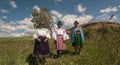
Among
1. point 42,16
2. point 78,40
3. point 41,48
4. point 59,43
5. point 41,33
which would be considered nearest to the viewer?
point 41,48

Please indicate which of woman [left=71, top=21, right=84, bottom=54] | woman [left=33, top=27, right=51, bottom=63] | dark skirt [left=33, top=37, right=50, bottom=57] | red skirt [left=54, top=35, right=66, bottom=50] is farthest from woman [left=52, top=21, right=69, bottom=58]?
dark skirt [left=33, top=37, right=50, bottom=57]

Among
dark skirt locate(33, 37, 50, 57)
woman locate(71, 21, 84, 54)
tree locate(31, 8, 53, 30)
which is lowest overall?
dark skirt locate(33, 37, 50, 57)

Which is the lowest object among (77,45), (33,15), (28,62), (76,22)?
(28,62)

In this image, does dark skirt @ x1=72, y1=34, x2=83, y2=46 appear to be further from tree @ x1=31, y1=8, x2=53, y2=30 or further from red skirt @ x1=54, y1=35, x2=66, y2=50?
tree @ x1=31, y1=8, x2=53, y2=30

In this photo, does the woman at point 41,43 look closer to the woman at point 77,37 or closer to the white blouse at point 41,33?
the white blouse at point 41,33

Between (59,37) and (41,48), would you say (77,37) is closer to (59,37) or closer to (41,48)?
(59,37)

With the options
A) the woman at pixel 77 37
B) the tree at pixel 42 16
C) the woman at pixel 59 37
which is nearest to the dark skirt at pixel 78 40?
the woman at pixel 77 37

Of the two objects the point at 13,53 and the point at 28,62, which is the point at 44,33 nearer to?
the point at 28,62

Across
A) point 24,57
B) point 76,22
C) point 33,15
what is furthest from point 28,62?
point 33,15

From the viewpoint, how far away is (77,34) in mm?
12617

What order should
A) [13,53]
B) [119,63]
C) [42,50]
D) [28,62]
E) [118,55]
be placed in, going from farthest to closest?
[13,53] → [28,62] → [42,50] → [118,55] → [119,63]

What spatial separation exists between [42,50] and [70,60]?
1535 millimetres

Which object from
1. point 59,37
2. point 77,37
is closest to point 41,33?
point 59,37

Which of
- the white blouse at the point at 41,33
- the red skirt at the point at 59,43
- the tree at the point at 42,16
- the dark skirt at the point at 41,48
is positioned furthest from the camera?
the tree at the point at 42,16
